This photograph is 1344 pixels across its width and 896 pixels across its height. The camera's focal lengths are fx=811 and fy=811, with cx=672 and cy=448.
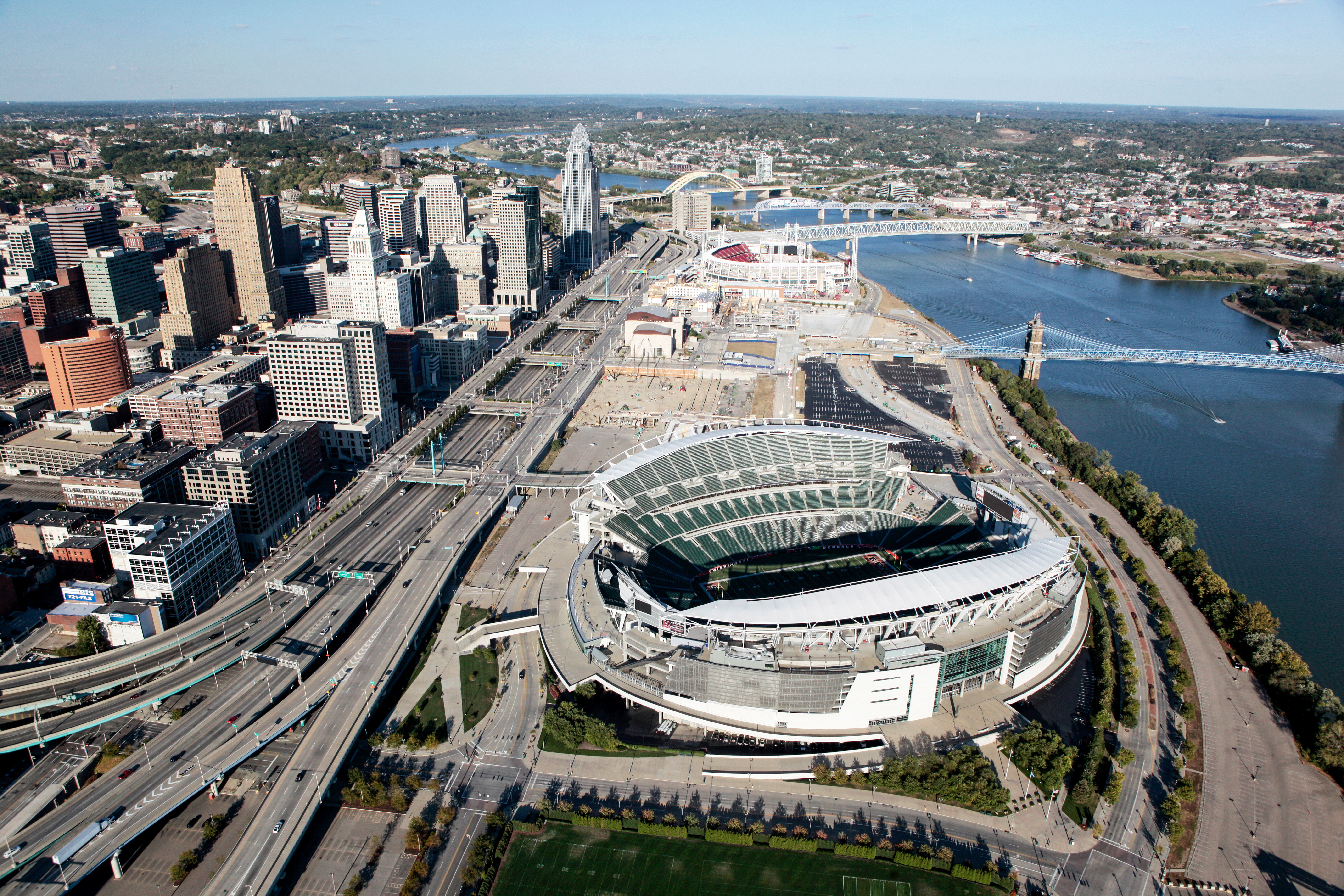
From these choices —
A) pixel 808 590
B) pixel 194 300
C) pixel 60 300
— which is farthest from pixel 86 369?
pixel 808 590

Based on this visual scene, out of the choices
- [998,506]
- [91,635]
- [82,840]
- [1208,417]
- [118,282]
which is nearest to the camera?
[82,840]

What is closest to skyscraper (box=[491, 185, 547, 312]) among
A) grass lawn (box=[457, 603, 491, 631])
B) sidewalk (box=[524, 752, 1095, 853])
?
grass lawn (box=[457, 603, 491, 631])

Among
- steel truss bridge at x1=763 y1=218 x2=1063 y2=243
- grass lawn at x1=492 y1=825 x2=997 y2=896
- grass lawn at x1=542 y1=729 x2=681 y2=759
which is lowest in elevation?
grass lawn at x1=492 y1=825 x2=997 y2=896

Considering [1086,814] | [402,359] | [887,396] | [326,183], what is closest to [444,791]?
[1086,814]

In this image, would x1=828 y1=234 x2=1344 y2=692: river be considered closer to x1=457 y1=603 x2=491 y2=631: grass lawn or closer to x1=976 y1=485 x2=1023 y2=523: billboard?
x1=976 y1=485 x2=1023 y2=523: billboard

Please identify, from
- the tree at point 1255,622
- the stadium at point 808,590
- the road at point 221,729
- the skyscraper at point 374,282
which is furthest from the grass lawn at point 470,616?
the skyscraper at point 374,282

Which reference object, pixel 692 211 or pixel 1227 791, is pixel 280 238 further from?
pixel 1227 791
